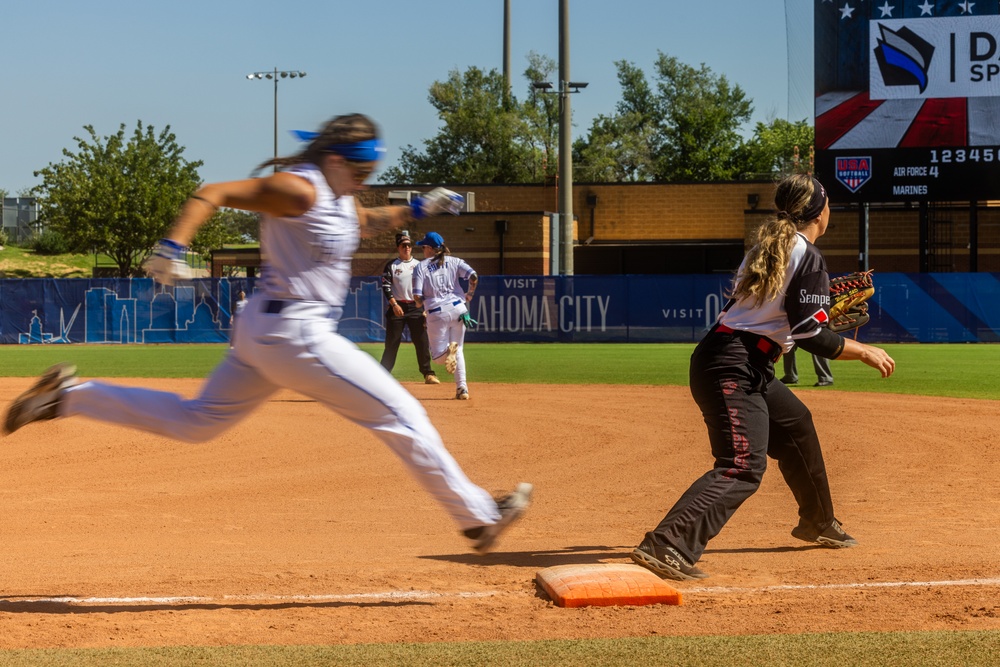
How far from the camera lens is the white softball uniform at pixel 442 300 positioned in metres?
14.8

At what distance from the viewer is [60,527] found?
23.6ft

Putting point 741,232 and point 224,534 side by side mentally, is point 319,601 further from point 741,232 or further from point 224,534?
point 741,232

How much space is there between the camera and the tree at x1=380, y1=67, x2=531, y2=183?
8081 centimetres

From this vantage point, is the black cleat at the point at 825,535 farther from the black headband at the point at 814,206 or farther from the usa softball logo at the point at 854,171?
the usa softball logo at the point at 854,171

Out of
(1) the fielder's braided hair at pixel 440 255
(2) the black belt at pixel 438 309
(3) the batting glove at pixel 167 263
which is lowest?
(2) the black belt at pixel 438 309

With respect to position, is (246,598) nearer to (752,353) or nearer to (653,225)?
(752,353)

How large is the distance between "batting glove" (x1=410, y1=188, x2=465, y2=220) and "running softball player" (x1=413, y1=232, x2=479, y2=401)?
8.44 metres

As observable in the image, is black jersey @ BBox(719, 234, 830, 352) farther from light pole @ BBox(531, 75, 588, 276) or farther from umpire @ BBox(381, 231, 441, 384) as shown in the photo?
light pole @ BBox(531, 75, 588, 276)

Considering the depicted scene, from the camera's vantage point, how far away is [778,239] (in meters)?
5.42

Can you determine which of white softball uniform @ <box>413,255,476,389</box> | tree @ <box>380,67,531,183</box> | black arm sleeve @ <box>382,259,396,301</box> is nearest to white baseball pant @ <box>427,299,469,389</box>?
white softball uniform @ <box>413,255,476,389</box>

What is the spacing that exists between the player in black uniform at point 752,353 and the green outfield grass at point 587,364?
34.5 ft

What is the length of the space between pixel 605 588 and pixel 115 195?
5297 cm

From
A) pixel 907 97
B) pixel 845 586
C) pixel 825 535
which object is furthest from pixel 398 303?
pixel 907 97

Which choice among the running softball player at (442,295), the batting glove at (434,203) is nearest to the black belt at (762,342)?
the batting glove at (434,203)
